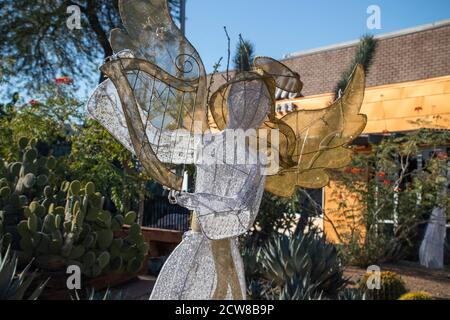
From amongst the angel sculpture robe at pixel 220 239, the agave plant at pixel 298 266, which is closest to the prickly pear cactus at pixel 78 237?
the agave plant at pixel 298 266

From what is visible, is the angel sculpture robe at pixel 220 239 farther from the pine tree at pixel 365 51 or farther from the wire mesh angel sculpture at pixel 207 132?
the pine tree at pixel 365 51

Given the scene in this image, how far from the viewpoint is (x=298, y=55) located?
1526 centimetres

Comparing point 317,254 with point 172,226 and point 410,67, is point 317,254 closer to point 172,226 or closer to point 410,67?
point 172,226

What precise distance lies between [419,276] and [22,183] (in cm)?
664

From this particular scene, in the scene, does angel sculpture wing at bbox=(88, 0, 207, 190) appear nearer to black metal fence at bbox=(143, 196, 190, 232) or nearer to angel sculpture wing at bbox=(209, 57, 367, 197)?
angel sculpture wing at bbox=(209, 57, 367, 197)

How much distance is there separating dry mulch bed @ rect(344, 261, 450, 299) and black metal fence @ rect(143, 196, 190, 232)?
3294mm

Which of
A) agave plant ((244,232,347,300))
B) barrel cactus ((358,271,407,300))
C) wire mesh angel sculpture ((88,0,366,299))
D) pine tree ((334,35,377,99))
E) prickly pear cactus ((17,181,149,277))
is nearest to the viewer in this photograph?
wire mesh angel sculpture ((88,0,366,299))

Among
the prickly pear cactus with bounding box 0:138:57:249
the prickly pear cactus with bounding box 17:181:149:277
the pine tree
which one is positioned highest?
the pine tree

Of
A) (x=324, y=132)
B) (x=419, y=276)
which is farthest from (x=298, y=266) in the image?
(x=419, y=276)

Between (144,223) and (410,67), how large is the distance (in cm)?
780

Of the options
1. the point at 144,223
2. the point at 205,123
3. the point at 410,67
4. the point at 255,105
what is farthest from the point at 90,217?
the point at 410,67

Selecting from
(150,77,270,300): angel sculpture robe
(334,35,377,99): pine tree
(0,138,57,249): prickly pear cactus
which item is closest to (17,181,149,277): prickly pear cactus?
(0,138,57,249): prickly pear cactus

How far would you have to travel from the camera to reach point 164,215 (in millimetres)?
10141

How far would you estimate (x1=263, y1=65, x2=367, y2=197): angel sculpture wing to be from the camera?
280cm
